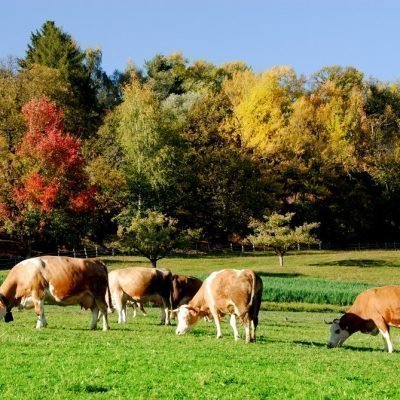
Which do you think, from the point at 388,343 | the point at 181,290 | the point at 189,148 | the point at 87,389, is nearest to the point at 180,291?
the point at 181,290

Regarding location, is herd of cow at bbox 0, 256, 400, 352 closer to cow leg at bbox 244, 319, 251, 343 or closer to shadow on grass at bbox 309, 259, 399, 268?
cow leg at bbox 244, 319, 251, 343

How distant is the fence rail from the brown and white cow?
41.0m

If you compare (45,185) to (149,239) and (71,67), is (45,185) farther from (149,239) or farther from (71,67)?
(71,67)

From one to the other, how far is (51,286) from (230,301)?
4892mm

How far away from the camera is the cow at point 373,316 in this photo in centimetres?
1866

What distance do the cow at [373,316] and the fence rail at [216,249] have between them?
42.7 metres

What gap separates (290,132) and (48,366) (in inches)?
2766

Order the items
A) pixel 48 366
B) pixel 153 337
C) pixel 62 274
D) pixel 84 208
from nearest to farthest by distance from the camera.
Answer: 1. pixel 48 366
2. pixel 153 337
3. pixel 62 274
4. pixel 84 208

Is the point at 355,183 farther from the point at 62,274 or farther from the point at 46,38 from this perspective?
the point at 62,274

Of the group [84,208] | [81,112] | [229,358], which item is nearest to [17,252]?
[84,208]

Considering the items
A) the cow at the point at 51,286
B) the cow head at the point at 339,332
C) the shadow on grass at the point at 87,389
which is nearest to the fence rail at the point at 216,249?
the cow at the point at 51,286

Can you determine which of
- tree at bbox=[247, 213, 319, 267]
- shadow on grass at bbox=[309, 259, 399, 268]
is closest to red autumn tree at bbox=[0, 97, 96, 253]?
tree at bbox=[247, 213, 319, 267]

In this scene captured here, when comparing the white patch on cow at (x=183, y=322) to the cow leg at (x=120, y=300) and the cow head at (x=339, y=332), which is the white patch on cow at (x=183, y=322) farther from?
the cow leg at (x=120, y=300)

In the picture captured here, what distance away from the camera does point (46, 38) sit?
84.4 meters
